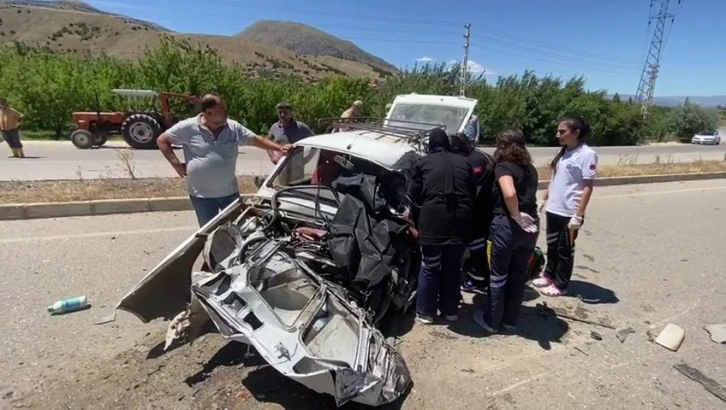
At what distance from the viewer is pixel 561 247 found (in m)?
4.29

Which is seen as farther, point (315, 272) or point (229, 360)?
point (315, 272)

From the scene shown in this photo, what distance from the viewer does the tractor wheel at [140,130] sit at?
14.3 meters

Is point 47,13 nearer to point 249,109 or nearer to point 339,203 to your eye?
point 249,109

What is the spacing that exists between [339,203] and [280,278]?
0.91 metres

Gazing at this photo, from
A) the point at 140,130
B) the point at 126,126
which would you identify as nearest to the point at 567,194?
the point at 140,130

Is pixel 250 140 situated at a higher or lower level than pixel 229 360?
higher

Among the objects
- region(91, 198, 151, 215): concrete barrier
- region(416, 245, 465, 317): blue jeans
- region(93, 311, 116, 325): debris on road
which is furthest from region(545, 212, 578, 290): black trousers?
region(91, 198, 151, 215): concrete barrier

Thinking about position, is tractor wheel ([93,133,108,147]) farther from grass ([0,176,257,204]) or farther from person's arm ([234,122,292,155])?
person's arm ([234,122,292,155])

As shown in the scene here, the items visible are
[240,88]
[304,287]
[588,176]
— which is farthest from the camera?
[240,88]

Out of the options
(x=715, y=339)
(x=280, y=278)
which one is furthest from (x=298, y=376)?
(x=715, y=339)

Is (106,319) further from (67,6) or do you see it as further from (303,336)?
(67,6)

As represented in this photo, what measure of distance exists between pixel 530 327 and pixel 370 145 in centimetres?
216

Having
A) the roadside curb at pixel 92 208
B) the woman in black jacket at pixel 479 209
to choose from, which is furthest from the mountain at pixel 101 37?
the woman in black jacket at pixel 479 209

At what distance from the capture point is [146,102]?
17.5 meters
